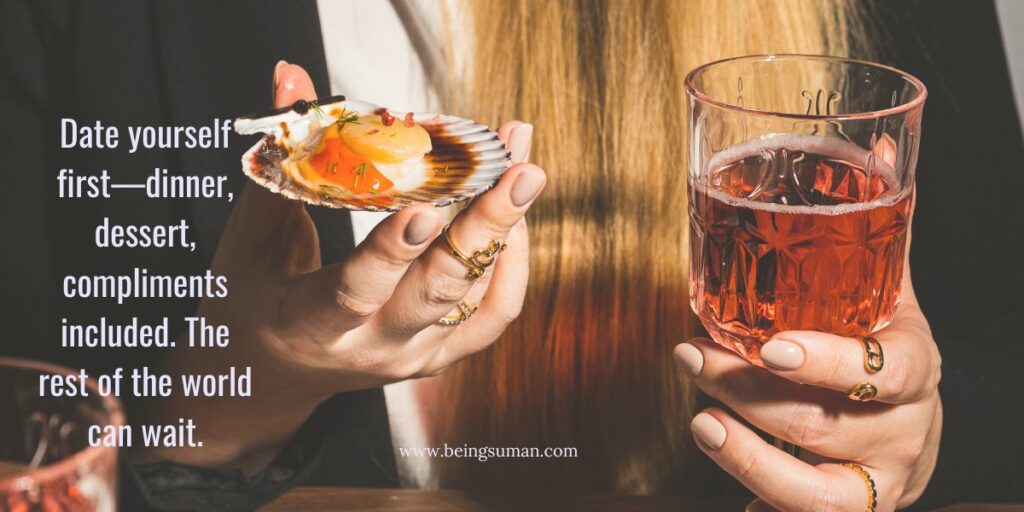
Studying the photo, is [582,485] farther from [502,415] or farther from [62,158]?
[62,158]

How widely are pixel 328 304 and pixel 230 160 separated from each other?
592mm

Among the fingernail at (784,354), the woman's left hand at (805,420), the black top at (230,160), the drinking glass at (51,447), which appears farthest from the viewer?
the black top at (230,160)

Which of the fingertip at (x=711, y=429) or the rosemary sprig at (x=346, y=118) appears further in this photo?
the rosemary sprig at (x=346, y=118)

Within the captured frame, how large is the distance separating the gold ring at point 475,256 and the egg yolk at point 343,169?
0.45ft

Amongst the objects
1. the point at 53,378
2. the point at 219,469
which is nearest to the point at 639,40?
the point at 219,469

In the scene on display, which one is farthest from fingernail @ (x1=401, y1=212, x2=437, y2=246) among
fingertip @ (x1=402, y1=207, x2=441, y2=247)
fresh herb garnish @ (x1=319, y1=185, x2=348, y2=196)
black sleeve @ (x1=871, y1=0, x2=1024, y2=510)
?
black sleeve @ (x1=871, y1=0, x2=1024, y2=510)

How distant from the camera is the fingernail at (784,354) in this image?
64 centimetres

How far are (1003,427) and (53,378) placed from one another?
1071 millimetres

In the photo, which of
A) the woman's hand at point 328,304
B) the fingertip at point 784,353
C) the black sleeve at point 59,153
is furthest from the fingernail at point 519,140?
the black sleeve at point 59,153

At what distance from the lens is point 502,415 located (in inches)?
52.3

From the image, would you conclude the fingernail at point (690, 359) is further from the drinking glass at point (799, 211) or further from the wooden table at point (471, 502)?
the wooden table at point (471, 502)

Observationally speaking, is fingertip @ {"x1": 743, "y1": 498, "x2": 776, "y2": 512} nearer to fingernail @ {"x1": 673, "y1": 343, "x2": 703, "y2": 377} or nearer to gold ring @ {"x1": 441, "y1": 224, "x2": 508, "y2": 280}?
fingernail @ {"x1": 673, "y1": 343, "x2": 703, "y2": 377}

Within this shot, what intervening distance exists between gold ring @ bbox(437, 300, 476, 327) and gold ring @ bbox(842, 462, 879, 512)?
36 cm

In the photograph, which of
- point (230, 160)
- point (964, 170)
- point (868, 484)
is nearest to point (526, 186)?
point (868, 484)
